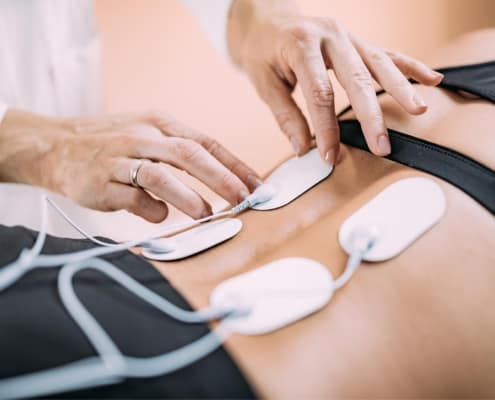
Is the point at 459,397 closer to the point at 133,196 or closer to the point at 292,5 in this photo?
the point at 133,196

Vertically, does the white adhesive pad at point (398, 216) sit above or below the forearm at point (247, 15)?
below

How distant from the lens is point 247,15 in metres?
0.94

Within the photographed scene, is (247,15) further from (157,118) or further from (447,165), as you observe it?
(447,165)

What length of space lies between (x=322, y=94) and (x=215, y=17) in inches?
17.9

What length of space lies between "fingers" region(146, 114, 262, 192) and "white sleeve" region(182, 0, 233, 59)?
1.20ft

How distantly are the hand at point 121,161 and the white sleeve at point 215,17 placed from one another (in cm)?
37

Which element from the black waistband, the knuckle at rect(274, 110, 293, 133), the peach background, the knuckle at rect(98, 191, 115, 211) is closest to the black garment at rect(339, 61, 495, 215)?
the black waistband

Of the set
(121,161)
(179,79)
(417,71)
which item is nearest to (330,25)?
(417,71)

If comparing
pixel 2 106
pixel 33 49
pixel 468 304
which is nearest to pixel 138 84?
pixel 33 49

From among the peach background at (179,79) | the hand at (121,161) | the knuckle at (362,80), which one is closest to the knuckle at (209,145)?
the hand at (121,161)

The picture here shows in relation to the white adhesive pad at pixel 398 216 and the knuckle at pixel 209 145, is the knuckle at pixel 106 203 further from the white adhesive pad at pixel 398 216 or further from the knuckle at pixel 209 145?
the white adhesive pad at pixel 398 216

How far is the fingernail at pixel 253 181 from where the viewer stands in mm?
706

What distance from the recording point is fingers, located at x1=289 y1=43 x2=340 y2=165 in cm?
66

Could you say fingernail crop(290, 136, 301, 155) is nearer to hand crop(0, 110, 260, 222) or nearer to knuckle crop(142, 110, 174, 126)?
hand crop(0, 110, 260, 222)
